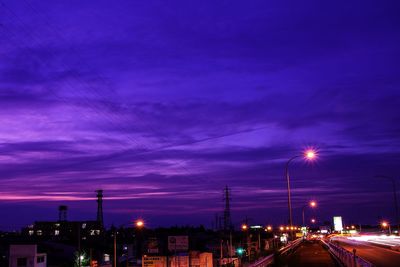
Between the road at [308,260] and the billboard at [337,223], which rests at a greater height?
the billboard at [337,223]

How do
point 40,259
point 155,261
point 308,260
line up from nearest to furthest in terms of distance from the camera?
point 308,260
point 155,261
point 40,259

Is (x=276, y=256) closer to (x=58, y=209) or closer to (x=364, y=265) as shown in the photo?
(x=364, y=265)

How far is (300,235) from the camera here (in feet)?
419

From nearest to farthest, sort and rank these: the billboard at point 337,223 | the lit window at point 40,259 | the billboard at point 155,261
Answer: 1. the billboard at point 155,261
2. the lit window at point 40,259
3. the billboard at point 337,223

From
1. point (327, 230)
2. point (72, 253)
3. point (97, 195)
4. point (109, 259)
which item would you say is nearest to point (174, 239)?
point (72, 253)

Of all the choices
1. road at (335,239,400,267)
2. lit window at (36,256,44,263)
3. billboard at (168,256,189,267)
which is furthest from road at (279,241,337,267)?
lit window at (36,256,44,263)

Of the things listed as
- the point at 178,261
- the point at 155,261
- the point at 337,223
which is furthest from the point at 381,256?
the point at 337,223

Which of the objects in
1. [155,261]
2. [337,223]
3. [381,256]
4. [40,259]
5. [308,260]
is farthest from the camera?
[337,223]

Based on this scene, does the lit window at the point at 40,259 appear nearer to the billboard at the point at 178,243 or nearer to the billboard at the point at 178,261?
the billboard at the point at 178,261

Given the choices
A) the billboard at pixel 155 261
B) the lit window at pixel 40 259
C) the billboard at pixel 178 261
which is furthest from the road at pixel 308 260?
the lit window at pixel 40 259

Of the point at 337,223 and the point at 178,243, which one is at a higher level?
the point at 337,223

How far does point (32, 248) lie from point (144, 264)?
23.3 meters

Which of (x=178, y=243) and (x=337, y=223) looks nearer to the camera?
(x=178, y=243)

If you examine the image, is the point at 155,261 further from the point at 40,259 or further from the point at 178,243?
the point at 40,259
